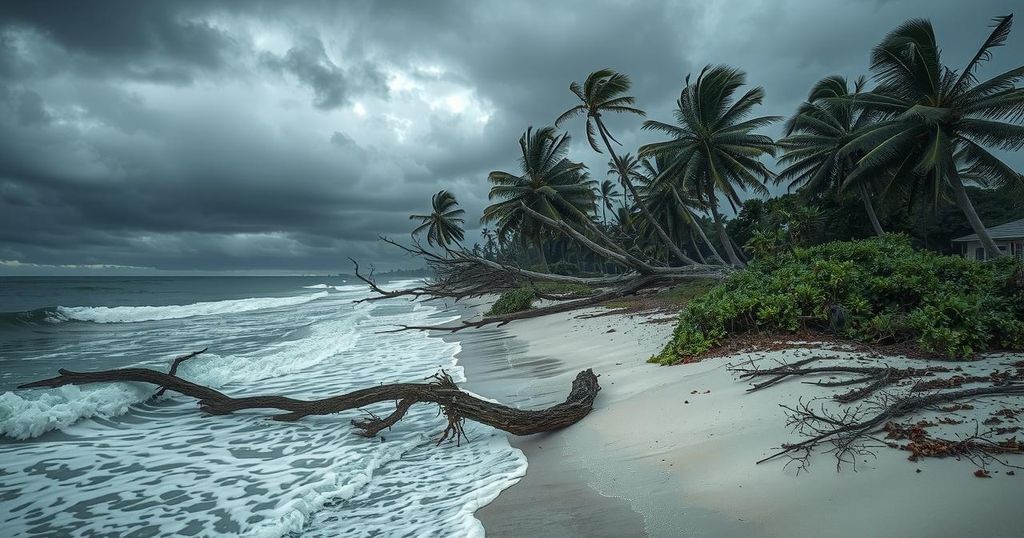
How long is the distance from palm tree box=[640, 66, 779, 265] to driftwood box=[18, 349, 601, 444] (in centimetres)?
1588

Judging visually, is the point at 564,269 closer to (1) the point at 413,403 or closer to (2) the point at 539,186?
(2) the point at 539,186

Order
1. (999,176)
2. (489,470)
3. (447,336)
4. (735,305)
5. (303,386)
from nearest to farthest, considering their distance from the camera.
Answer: (489,470) < (735,305) < (303,386) < (999,176) < (447,336)

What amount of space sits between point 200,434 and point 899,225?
30.0 m

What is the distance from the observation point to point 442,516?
3.94 metres

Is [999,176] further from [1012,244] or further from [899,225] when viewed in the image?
[1012,244]

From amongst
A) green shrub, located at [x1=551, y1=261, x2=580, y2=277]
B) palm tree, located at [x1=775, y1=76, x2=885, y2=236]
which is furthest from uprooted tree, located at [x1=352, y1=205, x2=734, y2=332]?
green shrub, located at [x1=551, y1=261, x2=580, y2=277]

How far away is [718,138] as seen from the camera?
1953 cm

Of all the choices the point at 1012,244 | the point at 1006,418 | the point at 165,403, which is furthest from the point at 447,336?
the point at 1012,244

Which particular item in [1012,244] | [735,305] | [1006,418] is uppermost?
[1012,244]

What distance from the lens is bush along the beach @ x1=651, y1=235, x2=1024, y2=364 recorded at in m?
5.33

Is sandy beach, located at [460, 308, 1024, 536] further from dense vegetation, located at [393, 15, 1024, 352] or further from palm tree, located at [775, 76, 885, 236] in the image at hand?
palm tree, located at [775, 76, 885, 236]

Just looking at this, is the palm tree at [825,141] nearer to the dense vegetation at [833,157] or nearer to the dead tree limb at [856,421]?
the dense vegetation at [833,157]

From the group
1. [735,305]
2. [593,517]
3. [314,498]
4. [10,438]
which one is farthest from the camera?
[735,305]

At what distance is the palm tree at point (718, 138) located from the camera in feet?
63.7
